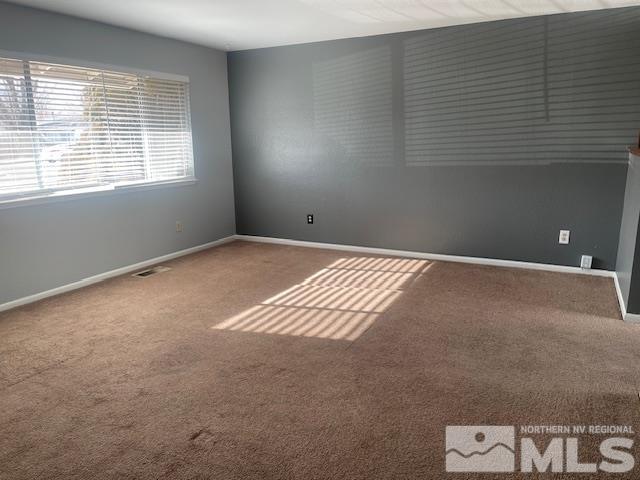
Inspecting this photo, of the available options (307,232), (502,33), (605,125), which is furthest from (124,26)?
(605,125)

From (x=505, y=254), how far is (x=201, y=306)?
2.86 meters

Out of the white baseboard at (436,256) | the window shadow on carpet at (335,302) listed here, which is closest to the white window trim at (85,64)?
the white baseboard at (436,256)

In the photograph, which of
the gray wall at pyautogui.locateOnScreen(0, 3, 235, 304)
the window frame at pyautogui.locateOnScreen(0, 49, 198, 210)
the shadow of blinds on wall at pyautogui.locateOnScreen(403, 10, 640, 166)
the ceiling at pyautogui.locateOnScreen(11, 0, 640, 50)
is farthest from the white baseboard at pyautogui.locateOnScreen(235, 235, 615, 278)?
the ceiling at pyautogui.locateOnScreen(11, 0, 640, 50)

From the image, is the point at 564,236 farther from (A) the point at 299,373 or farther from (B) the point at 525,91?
(A) the point at 299,373

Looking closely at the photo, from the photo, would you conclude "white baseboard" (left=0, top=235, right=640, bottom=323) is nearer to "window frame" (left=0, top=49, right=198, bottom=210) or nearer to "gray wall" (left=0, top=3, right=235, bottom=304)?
"gray wall" (left=0, top=3, right=235, bottom=304)

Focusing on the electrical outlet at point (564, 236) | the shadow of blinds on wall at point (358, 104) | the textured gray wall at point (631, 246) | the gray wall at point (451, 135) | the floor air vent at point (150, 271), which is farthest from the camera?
the shadow of blinds on wall at point (358, 104)

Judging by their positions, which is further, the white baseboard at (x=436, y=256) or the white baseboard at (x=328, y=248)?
the white baseboard at (x=436, y=256)

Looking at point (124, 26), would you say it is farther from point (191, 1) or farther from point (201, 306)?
point (201, 306)

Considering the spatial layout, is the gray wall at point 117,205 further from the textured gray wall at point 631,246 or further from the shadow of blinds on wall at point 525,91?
the textured gray wall at point 631,246

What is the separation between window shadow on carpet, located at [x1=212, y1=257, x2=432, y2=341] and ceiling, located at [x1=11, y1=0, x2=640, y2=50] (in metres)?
2.22

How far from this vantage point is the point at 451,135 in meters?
4.63

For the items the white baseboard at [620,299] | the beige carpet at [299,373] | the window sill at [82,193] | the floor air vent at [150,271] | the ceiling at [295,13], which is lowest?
the beige carpet at [299,373]

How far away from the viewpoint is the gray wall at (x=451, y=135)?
4.07 metres

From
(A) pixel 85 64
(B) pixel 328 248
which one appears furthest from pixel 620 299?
(A) pixel 85 64
